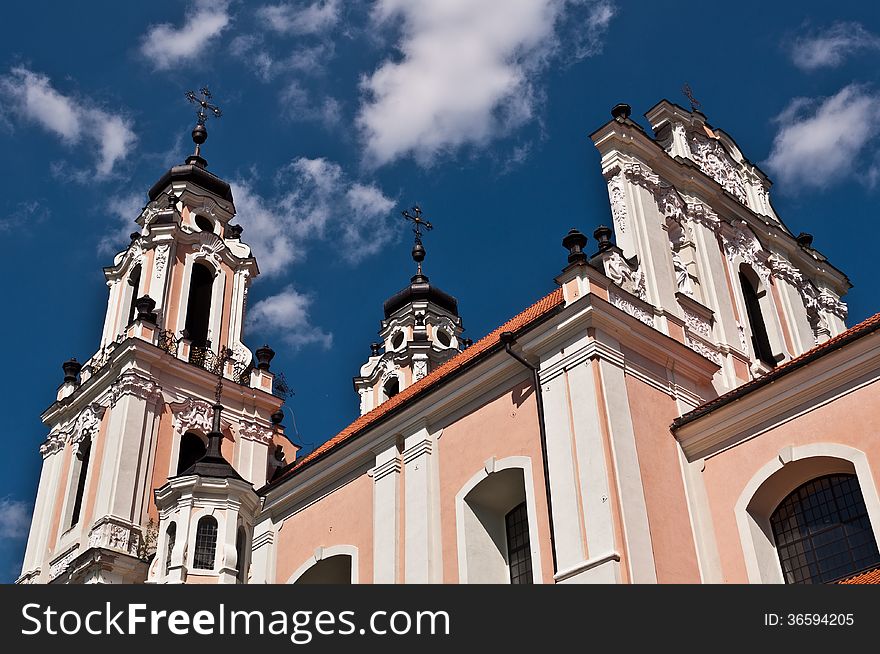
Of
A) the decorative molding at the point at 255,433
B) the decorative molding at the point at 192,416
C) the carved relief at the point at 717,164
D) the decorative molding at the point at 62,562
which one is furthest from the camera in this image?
the decorative molding at the point at 255,433

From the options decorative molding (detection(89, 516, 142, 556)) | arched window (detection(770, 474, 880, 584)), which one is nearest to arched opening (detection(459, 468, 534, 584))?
arched window (detection(770, 474, 880, 584))

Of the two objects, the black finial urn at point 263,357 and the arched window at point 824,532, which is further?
the black finial urn at point 263,357

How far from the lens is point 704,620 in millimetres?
9492

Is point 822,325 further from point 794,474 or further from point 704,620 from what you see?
point 704,620

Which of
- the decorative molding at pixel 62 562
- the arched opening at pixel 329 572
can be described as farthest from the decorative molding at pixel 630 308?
the decorative molding at pixel 62 562

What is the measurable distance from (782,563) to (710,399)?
3109 mm

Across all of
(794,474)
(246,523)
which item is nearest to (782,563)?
(794,474)

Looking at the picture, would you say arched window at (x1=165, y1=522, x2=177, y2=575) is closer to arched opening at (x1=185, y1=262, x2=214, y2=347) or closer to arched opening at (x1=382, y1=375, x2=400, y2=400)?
arched opening at (x1=185, y1=262, x2=214, y2=347)

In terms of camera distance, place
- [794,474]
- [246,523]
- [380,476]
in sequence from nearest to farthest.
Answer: [794,474], [380,476], [246,523]

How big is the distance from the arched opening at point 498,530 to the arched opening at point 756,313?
5143mm

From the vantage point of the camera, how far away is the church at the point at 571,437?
1262cm

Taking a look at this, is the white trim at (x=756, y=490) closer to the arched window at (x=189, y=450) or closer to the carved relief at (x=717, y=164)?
the carved relief at (x=717, y=164)

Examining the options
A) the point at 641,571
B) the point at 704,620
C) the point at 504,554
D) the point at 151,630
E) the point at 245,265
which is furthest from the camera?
the point at 245,265

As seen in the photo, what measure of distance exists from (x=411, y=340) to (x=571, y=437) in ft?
79.4
